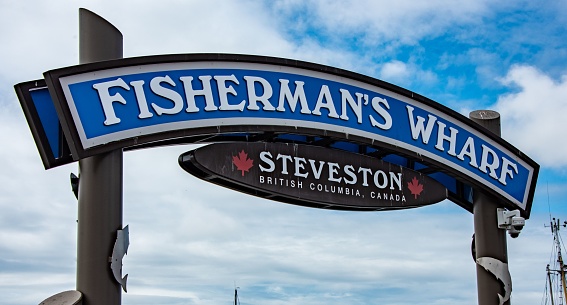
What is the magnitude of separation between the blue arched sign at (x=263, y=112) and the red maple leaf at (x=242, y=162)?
0.94 feet

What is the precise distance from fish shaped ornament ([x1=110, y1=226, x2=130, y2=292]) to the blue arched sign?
962 mm

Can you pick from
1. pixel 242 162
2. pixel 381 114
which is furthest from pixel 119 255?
pixel 381 114

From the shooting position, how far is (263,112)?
32.1 ft

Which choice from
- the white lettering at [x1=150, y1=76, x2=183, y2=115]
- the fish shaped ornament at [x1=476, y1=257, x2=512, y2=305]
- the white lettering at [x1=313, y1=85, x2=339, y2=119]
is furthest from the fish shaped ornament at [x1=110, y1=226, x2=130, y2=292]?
the fish shaped ornament at [x1=476, y1=257, x2=512, y2=305]

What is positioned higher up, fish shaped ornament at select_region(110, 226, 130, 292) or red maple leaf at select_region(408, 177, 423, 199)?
red maple leaf at select_region(408, 177, 423, 199)

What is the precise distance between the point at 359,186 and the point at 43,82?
442 cm

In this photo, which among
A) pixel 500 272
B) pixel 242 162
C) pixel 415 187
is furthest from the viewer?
pixel 500 272

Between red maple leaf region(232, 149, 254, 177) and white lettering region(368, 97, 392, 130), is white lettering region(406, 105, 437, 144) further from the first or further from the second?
red maple leaf region(232, 149, 254, 177)

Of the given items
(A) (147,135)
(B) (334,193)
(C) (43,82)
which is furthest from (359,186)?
(C) (43,82)

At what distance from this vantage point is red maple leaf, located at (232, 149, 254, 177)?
A: 9.53 metres

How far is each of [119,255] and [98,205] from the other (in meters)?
0.60

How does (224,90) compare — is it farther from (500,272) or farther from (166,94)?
(500,272)

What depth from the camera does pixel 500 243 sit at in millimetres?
12469

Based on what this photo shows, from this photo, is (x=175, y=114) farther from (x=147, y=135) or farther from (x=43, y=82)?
(x=43, y=82)
